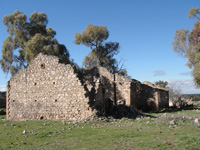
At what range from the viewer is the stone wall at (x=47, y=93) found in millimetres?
14973

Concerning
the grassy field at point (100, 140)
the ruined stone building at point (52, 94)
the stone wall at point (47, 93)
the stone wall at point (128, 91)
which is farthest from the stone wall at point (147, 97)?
the grassy field at point (100, 140)

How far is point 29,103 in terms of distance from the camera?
17016 mm

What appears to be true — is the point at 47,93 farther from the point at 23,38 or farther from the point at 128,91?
the point at 23,38

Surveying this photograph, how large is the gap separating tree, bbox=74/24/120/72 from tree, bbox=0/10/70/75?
4.34 m

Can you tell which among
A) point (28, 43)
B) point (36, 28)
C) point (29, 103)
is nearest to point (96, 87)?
point (29, 103)

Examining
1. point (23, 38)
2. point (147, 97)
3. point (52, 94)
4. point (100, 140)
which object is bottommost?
point (100, 140)

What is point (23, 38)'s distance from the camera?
34875mm

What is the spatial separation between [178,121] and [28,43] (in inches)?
1017

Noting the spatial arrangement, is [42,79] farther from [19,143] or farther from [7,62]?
[7,62]

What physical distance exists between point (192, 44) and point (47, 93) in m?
20.9

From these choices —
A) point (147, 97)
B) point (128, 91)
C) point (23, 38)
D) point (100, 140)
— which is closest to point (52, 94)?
point (100, 140)

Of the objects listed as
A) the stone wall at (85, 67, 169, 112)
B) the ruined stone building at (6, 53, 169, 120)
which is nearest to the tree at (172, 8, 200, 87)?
the stone wall at (85, 67, 169, 112)

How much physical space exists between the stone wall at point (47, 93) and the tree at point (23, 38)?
646 inches

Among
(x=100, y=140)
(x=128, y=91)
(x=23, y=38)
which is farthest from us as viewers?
(x=23, y=38)
